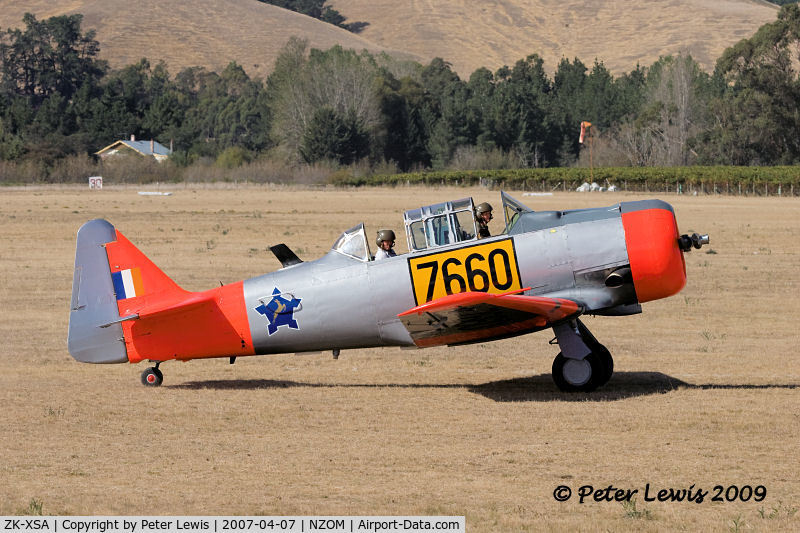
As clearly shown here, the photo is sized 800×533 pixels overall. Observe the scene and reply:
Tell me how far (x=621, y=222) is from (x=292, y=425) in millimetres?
4165

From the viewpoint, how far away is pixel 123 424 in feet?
35.7

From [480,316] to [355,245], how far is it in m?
1.81

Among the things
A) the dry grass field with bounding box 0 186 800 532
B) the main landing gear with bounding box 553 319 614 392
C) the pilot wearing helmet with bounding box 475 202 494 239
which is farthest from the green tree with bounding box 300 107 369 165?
the main landing gear with bounding box 553 319 614 392

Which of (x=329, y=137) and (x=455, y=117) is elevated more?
(x=455, y=117)

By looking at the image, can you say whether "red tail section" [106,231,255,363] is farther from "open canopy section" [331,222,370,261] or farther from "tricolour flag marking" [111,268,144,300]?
"open canopy section" [331,222,370,261]

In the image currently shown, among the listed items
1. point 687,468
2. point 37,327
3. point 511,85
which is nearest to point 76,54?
point 511,85

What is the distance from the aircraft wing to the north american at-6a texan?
0.9 inches

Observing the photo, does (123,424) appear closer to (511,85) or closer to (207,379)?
(207,379)

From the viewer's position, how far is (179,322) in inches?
485

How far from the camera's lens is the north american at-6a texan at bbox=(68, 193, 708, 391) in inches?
457

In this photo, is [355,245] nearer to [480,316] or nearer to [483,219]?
[483,219]

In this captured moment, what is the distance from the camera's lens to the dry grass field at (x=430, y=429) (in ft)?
26.3

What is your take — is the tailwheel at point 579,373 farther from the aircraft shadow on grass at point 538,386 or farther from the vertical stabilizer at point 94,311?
the vertical stabilizer at point 94,311

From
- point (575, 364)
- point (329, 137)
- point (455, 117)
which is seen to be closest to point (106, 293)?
point (575, 364)
